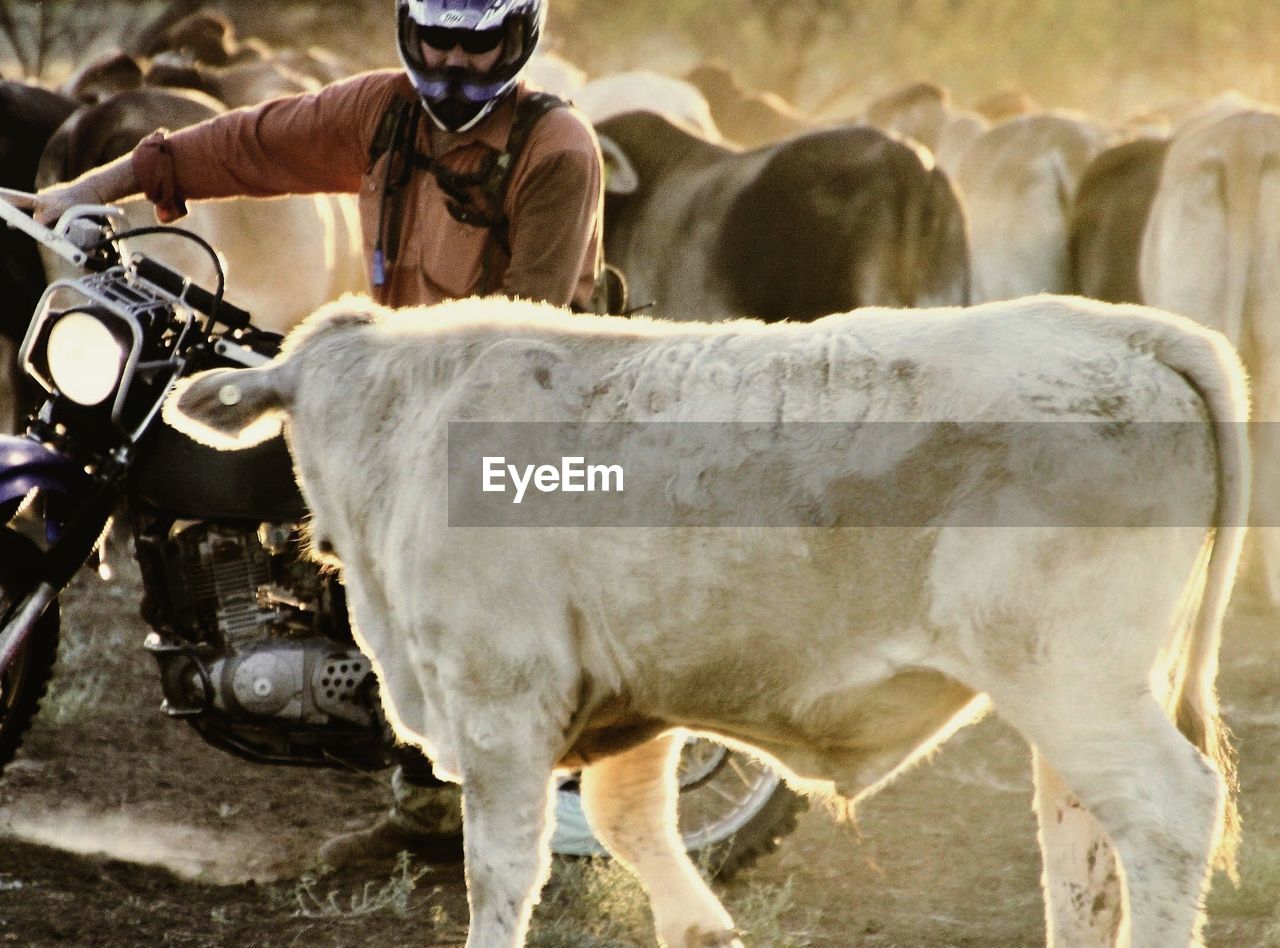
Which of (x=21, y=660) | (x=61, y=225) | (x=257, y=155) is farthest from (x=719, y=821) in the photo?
(x=61, y=225)

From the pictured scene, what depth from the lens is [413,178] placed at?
4.48 meters

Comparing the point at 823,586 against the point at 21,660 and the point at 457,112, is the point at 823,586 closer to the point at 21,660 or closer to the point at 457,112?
the point at 457,112

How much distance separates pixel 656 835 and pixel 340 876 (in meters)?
1.39

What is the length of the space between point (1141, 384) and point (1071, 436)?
15 cm

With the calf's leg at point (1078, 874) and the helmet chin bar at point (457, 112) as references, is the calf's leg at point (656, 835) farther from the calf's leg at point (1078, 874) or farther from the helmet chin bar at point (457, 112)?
the helmet chin bar at point (457, 112)

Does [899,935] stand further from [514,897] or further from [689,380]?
[689,380]

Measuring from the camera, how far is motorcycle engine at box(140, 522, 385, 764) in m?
4.44

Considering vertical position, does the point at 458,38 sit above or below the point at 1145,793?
above

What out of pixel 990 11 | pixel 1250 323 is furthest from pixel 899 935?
pixel 990 11

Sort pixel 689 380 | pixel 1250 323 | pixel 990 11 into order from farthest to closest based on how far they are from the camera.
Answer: pixel 990 11 → pixel 1250 323 → pixel 689 380

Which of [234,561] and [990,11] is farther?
[990,11]

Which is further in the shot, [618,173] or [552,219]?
[618,173]

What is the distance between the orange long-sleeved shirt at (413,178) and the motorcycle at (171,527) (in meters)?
0.30

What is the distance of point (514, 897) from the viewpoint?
11.3 ft
